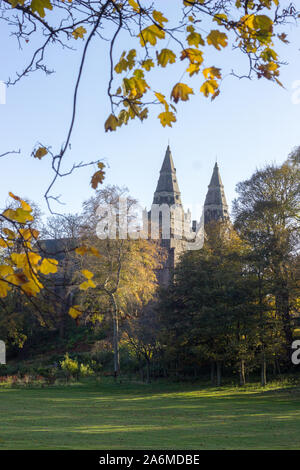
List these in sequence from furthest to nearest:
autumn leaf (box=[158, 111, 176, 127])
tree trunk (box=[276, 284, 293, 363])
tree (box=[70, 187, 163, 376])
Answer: tree (box=[70, 187, 163, 376]) < tree trunk (box=[276, 284, 293, 363]) < autumn leaf (box=[158, 111, 176, 127])

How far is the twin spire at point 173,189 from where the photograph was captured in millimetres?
60344

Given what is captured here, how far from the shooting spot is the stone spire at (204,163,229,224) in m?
64.0

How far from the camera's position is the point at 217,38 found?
316 centimetres

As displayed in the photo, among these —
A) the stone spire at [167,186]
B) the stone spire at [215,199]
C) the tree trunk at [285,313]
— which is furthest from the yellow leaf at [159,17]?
the stone spire at [215,199]

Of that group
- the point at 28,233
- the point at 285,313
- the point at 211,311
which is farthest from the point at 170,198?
the point at 28,233

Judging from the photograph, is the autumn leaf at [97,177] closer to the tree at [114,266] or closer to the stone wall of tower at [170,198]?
the tree at [114,266]

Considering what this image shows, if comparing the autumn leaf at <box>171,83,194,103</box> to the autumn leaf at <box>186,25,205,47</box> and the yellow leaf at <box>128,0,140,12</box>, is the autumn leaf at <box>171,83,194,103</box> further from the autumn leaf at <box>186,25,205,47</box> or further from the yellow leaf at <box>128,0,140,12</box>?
the yellow leaf at <box>128,0,140,12</box>

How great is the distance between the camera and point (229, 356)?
76.9ft

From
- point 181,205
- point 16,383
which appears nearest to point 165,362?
point 16,383

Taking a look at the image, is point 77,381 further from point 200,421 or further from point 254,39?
point 254,39

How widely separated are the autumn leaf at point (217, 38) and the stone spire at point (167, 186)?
56.5 m

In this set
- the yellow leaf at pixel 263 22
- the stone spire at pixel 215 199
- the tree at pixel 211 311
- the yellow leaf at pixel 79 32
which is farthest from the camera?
the stone spire at pixel 215 199

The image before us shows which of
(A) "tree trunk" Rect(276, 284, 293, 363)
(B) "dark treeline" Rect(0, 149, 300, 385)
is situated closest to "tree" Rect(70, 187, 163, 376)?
(B) "dark treeline" Rect(0, 149, 300, 385)

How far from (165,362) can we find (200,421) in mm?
14321
